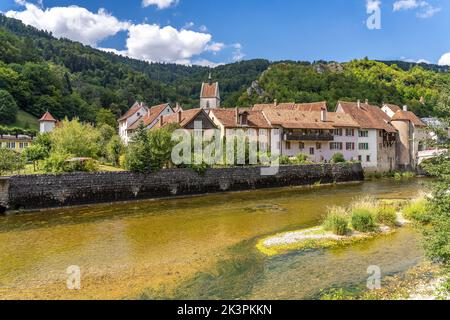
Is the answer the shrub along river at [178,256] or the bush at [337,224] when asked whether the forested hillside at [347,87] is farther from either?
the bush at [337,224]

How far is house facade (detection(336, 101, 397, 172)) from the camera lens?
61375mm

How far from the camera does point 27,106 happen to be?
105 metres

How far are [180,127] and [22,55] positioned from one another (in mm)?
107476

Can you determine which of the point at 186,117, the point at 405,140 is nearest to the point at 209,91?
the point at 186,117

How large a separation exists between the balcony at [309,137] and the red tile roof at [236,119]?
10.5ft

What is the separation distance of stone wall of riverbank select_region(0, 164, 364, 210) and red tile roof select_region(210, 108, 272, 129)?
9707 mm

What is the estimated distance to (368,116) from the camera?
65062mm

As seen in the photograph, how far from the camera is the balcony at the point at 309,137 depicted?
2173 inches

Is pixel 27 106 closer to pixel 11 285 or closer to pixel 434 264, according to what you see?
pixel 11 285

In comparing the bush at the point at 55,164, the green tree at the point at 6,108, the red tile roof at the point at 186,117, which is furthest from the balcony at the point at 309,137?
the green tree at the point at 6,108

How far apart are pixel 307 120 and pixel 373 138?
12188 millimetres

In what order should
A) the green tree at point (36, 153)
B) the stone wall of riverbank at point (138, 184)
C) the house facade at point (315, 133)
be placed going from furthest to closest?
the house facade at point (315, 133) < the green tree at point (36, 153) < the stone wall of riverbank at point (138, 184)
